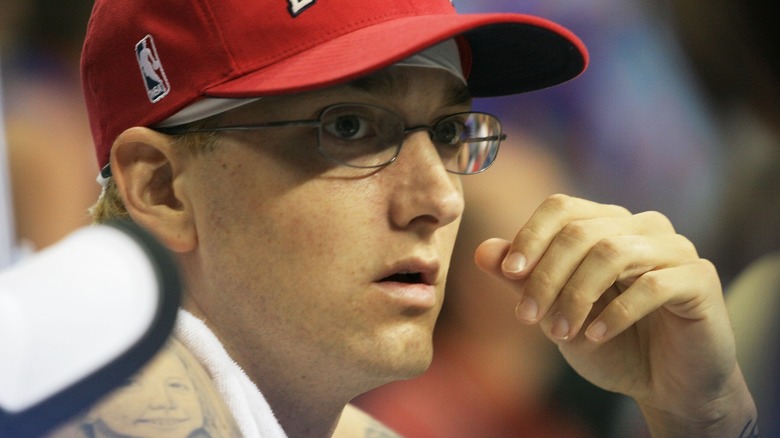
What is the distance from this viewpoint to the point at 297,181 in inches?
42.8

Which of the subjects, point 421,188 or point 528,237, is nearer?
point 421,188

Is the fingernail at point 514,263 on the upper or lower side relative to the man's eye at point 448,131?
lower

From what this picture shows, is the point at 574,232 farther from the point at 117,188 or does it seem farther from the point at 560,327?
the point at 117,188

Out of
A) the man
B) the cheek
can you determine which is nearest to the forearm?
the man

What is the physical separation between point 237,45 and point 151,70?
0.42ft

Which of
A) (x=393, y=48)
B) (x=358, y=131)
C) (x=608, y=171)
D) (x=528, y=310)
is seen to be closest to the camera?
(x=393, y=48)

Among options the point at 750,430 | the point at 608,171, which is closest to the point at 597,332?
the point at 750,430

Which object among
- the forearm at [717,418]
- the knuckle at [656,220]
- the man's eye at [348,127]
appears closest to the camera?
the man's eye at [348,127]

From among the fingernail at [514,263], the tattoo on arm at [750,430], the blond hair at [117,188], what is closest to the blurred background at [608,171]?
the tattoo on arm at [750,430]

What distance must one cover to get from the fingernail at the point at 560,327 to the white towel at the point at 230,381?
43 cm

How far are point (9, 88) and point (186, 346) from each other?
688 millimetres

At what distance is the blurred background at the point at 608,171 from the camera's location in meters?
1.94

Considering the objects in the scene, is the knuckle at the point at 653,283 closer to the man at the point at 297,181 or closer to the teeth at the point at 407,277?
the man at the point at 297,181

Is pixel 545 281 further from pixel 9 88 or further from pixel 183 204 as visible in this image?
pixel 9 88
